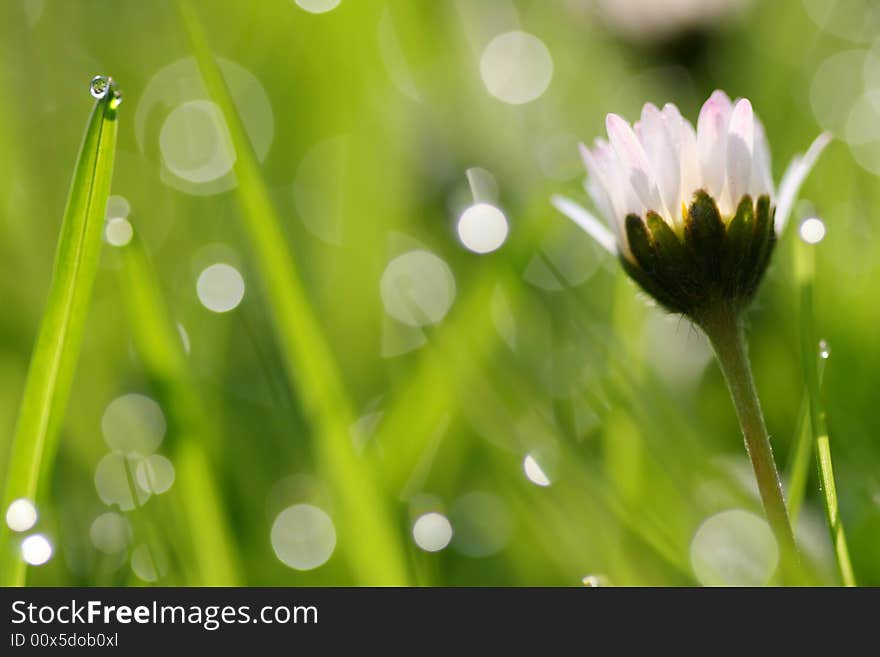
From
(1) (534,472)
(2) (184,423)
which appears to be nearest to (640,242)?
(1) (534,472)

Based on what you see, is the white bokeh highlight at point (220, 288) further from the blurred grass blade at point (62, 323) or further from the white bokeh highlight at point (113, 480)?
the blurred grass blade at point (62, 323)

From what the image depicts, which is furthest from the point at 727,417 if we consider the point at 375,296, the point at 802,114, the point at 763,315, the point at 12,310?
the point at 12,310

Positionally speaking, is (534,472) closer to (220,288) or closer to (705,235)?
(705,235)

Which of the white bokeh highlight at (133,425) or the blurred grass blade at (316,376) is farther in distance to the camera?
the white bokeh highlight at (133,425)

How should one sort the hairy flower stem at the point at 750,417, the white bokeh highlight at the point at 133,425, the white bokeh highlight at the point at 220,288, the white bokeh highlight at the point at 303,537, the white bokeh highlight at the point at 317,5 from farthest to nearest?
the white bokeh highlight at the point at 317,5 → the white bokeh highlight at the point at 220,288 → the white bokeh highlight at the point at 133,425 → the white bokeh highlight at the point at 303,537 → the hairy flower stem at the point at 750,417

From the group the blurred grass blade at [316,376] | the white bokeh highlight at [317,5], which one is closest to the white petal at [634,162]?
the blurred grass blade at [316,376]

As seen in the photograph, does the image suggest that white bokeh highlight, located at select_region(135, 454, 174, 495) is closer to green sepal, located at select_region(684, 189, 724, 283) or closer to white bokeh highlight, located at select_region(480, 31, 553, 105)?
green sepal, located at select_region(684, 189, 724, 283)

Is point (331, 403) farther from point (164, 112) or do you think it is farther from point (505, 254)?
point (164, 112)
